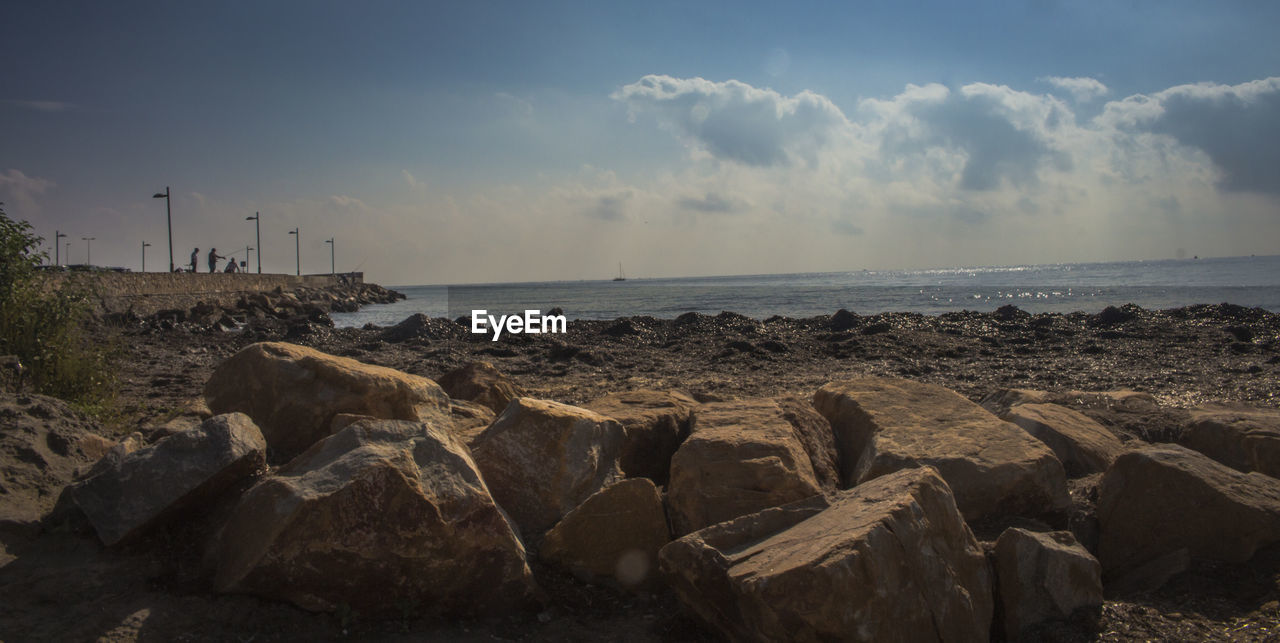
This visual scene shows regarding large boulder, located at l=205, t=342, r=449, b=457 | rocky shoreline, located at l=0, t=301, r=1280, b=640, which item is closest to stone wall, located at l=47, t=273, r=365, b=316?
large boulder, located at l=205, t=342, r=449, b=457

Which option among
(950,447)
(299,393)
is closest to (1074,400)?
(950,447)

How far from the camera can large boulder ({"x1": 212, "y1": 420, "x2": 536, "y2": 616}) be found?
320 centimetres

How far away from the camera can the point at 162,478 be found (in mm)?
3566

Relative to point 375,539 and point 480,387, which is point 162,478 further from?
point 480,387

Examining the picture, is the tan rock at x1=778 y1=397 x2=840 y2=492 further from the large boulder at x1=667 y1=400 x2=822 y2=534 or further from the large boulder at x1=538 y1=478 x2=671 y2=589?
the large boulder at x1=538 y1=478 x2=671 y2=589

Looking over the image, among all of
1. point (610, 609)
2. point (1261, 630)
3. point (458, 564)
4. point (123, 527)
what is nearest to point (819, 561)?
point (610, 609)

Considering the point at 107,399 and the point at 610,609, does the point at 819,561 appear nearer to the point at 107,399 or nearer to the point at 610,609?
the point at 610,609

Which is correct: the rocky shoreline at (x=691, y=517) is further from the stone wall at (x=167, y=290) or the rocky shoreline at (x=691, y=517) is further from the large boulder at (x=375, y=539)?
the stone wall at (x=167, y=290)

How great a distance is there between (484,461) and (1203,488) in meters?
3.89

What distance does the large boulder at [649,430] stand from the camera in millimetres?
4922

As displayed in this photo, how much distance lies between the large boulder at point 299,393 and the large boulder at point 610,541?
174 centimetres

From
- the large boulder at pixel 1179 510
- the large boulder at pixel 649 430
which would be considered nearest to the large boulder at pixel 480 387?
the large boulder at pixel 649 430

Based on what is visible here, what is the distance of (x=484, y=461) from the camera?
420 cm

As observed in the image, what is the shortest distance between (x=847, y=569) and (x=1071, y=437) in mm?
3121
